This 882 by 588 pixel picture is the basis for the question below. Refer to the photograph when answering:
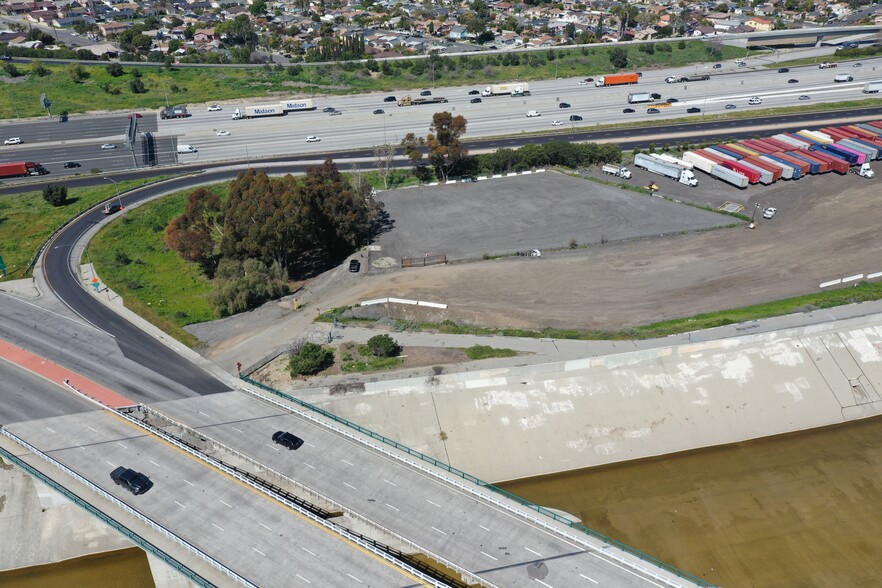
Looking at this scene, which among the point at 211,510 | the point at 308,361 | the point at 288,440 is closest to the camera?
the point at 211,510

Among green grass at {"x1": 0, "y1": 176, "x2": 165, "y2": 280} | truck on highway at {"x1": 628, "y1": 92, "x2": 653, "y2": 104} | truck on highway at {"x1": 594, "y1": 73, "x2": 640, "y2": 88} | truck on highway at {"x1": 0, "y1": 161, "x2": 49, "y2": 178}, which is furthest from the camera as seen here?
truck on highway at {"x1": 594, "y1": 73, "x2": 640, "y2": 88}

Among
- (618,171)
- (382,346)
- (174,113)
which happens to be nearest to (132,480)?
(382,346)

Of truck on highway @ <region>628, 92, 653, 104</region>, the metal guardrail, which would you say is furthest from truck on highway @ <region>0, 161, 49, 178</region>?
truck on highway @ <region>628, 92, 653, 104</region>

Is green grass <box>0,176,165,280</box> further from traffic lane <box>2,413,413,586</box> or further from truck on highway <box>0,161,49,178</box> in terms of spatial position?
traffic lane <box>2,413,413,586</box>

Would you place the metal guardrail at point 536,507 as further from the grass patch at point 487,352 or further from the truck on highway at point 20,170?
the truck on highway at point 20,170

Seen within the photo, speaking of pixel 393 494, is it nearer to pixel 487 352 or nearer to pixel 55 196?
pixel 487 352

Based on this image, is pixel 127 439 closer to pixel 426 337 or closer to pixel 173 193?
pixel 426 337

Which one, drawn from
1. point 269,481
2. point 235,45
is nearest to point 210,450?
point 269,481
